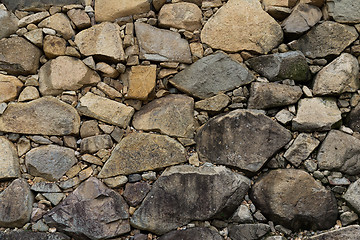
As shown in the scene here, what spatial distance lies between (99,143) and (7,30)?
1.42m

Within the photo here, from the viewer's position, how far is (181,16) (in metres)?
3.34

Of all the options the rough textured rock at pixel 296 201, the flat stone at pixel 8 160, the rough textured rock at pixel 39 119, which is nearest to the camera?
the rough textured rock at pixel 296 201

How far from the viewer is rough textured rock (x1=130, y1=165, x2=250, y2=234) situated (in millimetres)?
2869

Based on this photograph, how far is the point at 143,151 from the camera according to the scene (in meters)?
3.05

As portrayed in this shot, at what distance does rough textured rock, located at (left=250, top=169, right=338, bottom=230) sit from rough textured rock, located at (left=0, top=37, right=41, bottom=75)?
7.80 feet

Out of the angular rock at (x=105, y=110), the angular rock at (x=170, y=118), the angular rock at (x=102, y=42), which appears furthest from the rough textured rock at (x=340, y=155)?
the angular rock at (x=102, y=42)

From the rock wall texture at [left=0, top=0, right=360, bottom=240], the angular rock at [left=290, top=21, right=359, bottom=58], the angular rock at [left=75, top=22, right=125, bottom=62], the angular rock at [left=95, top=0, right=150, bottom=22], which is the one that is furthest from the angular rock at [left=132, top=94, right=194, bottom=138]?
the angular rock at [left=290, top=21, right=359, bottom=58]

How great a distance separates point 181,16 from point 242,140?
1337mm

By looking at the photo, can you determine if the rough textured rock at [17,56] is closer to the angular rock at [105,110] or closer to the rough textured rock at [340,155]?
the angular rock at [105,110]

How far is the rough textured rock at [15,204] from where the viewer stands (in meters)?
2.87

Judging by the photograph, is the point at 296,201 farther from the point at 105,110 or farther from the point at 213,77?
the point at 105,110

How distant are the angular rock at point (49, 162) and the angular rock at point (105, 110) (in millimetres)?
416

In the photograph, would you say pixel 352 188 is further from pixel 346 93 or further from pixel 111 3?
pixel 111 3

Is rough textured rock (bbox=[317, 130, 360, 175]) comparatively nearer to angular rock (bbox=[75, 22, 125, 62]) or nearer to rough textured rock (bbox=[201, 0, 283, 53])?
rough textured rock (bbox=[201, 0, 283, 53])
